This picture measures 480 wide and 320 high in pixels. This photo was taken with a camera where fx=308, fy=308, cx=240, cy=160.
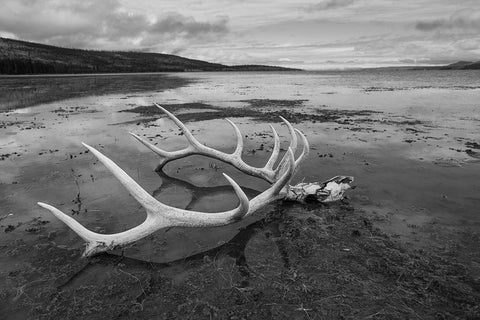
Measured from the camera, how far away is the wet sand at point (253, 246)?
3.61 metres

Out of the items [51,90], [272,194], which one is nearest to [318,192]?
[272,194]

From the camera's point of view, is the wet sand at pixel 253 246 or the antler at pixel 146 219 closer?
the wet sand at pixel 253 246

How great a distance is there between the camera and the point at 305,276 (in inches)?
159

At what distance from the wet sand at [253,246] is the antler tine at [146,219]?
31 centimetres

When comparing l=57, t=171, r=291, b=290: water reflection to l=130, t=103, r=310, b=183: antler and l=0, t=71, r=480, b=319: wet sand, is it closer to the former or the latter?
l=0, t=71, r=480, b=319: wet sand

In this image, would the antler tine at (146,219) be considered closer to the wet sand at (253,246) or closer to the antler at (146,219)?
the antler at (146,219)

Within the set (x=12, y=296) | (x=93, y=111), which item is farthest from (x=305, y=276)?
(x=93, y=111)

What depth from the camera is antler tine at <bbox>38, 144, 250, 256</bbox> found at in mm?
4246

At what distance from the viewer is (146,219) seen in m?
4.72

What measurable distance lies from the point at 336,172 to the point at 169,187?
4402 mm

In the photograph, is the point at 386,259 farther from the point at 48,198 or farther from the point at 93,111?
the point at 93,111

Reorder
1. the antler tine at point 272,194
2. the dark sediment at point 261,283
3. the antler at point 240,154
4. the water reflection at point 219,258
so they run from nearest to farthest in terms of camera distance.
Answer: the dark sediment at point 261,283 < the water reflection at point 219,258 < the antler tine at point 272,194 < the antler at point 240,154

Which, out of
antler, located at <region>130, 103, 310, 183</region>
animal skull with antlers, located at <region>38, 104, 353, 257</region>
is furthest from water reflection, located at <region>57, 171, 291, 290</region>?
antler, located at <region>130, 103, 310, 183</region>

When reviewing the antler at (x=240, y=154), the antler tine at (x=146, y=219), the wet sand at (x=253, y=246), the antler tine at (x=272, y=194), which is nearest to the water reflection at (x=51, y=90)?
the antler at (x=240, y=154)
